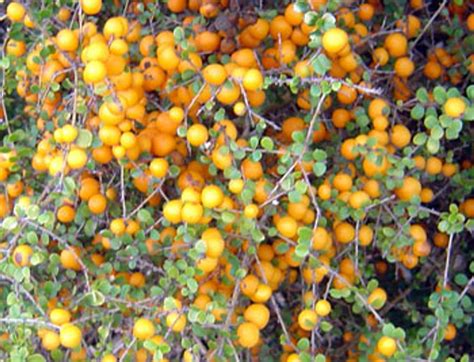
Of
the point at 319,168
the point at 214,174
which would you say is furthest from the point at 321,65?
the point at 214,174

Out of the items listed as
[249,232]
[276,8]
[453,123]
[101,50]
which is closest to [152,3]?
[276,8]

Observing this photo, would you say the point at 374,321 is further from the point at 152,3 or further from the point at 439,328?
the point at 152,3

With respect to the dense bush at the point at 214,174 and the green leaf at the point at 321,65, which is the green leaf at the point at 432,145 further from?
the green leaf at the point at 321,65

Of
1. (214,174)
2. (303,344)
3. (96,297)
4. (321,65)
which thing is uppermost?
(321,65)

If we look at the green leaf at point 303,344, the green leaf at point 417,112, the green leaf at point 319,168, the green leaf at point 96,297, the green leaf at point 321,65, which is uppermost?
the green leaf at point 321,65

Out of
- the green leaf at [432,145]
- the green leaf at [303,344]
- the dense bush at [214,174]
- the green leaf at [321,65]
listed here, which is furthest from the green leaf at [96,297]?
the green leaf at [432,145]

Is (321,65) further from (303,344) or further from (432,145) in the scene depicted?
(303,344)

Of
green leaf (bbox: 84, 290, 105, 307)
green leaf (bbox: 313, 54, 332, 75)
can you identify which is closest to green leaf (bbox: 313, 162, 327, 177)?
green leaf (bbox: 313, 54, 332, 75)

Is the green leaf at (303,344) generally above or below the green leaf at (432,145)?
below
